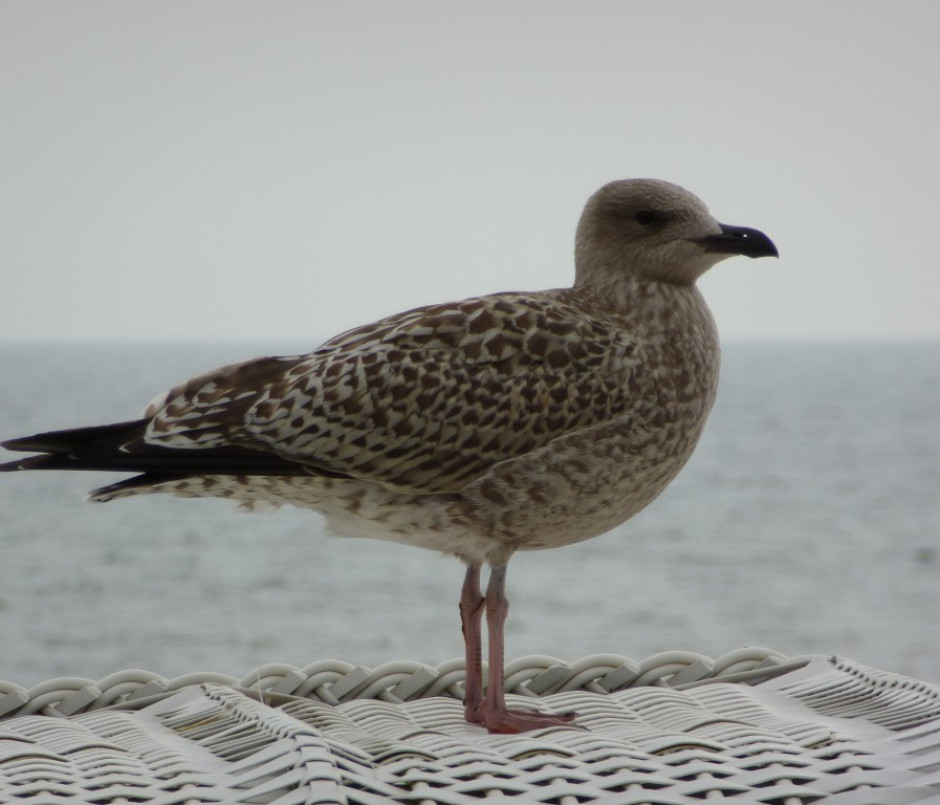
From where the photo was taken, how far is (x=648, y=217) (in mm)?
3127

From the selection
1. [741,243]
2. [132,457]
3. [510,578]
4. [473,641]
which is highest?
[741,243]

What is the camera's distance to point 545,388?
113 inches

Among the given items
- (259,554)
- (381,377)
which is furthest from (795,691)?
(259,554)

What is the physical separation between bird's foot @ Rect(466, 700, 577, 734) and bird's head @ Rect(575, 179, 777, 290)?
102 cm

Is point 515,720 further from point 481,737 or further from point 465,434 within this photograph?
point 465,434

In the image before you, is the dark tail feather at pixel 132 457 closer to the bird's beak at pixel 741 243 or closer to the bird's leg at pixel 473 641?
the bird's leg at pixel 473 641

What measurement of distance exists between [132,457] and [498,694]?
0.91 metres

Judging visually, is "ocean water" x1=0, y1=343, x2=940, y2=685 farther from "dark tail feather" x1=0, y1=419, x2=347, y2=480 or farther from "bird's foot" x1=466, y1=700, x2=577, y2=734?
"dark tail feather" x1=0, y1=419, x2=347, y2=480

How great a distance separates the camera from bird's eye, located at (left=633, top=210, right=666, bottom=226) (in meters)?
3.11

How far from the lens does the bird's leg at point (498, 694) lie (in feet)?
9.03

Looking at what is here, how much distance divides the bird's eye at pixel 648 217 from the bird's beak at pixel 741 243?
4.3 inches

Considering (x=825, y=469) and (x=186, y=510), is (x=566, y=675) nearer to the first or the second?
(x=186, y=510)

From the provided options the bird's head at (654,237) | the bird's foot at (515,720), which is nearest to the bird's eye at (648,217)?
the bird's head at (654,237)

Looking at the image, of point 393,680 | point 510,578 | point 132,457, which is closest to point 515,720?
point 393,680
